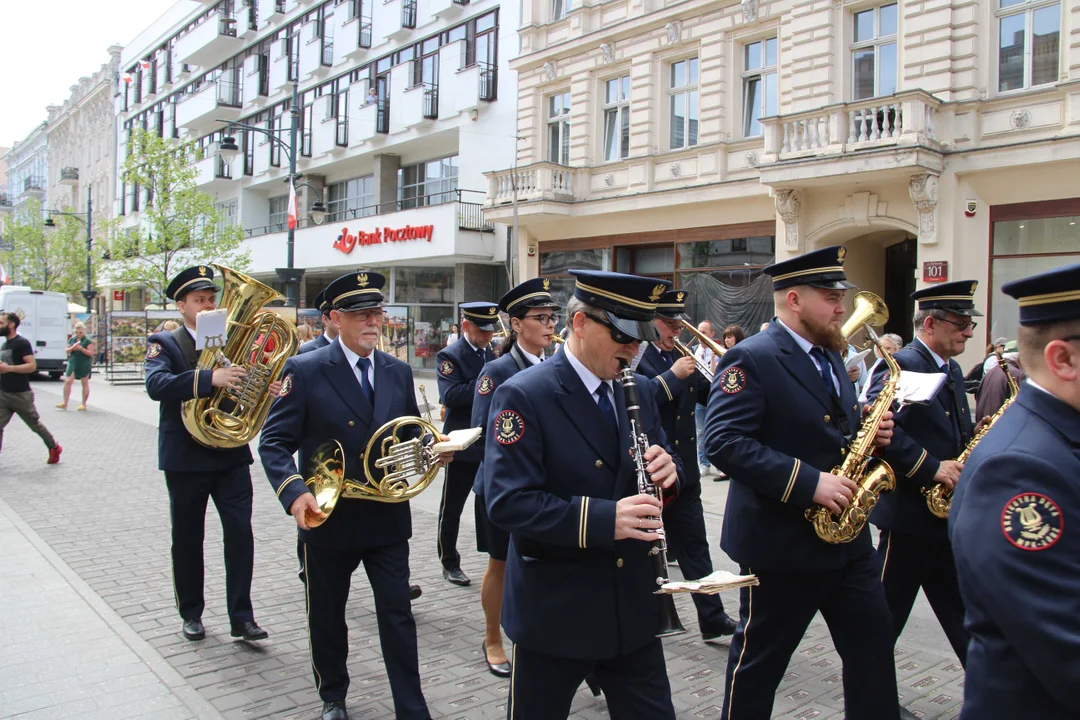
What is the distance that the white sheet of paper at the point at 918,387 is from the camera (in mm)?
4227

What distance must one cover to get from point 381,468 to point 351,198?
3182 cm

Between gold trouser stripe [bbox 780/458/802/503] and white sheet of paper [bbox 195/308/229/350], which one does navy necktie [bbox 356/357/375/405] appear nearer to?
white sheet of paper [bbox 195/308/229/350]

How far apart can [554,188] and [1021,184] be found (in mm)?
10770

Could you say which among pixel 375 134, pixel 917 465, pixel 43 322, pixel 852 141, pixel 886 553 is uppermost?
pixel 375 134

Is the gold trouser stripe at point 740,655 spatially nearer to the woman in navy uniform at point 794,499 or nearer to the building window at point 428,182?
the woman in navy uniform at point 794,499

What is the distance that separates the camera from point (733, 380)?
12.2ft

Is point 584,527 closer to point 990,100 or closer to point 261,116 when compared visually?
point 990,100

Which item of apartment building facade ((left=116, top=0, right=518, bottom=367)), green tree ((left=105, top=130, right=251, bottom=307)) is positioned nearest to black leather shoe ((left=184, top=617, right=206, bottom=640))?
apartment building facade ((left=116, top=0, right=518, bottom=367))

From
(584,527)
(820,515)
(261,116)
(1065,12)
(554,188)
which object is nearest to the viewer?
(584,527)

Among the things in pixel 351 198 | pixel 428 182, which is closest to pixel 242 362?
pixel 428 182

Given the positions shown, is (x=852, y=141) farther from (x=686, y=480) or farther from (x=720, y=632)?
(x=720, y=632)

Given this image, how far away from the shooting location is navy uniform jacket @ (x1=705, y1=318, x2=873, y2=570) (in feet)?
11.6

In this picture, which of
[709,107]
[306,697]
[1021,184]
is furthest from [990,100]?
[306,697]

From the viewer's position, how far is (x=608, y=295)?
295 centimetres
